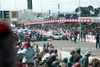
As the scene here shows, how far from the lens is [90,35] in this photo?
32.6 metres

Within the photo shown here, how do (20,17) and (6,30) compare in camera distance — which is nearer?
(6,30)

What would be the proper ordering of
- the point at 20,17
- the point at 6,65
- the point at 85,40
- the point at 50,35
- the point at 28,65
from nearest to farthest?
the point at 6,65, the point at 28,65, the point at 85,40, the point at 50,35, the point at 20,17

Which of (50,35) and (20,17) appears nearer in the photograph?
(50,35)

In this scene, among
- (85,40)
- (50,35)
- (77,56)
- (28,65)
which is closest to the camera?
(28,65)

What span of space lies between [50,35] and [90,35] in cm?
715

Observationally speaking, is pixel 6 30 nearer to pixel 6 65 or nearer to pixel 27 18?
pixel 6 65

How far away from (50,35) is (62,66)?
2907cm

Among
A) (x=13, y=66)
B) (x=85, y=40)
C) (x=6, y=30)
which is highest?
(x=6, y=30)

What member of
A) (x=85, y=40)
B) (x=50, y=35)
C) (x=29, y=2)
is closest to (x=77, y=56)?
(x=85, y=40)

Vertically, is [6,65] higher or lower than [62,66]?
higher

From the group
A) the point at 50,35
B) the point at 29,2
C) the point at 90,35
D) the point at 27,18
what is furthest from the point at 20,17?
the point at 90,35

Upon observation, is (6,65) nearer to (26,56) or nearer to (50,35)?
(26,56)

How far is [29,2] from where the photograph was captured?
79062 mm

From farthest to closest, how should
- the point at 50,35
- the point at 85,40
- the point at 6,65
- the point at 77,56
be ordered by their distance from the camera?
the point at 50,35 → the point at 85,40 → the point at 77,56 → the point at 6,65
